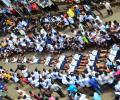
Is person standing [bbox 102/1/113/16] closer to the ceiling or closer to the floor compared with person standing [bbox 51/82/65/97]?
closer to the ceiling

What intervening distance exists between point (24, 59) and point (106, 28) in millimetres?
8603

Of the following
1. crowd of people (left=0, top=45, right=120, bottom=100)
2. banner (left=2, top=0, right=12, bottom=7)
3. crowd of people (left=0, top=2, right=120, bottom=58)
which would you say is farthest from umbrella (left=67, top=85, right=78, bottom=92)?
banner (left=2, top=0, right=12, bottom=7)

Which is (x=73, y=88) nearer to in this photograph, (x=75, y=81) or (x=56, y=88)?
(x=75, y=81)

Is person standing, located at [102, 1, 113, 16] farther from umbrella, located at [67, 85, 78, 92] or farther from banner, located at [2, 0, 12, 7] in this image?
banner, located at [2, 0, 12, 7]

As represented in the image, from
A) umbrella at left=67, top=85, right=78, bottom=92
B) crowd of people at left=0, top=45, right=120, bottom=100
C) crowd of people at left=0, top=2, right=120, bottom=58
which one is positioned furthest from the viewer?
crowd of people at left=0, top=2, right=120, bottom=58

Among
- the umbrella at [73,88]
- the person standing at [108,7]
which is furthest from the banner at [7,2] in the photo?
the umbrella at [73,88]

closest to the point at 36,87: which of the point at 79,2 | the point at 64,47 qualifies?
the point at 64,47

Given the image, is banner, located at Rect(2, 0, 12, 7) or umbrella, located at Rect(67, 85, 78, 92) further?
banner, located at Rect(2, 0, 12, 7)

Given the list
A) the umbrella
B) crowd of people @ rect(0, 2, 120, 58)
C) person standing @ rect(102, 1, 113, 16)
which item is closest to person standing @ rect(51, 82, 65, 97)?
the umbrella

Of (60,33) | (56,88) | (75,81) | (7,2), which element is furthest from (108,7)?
(7,2)

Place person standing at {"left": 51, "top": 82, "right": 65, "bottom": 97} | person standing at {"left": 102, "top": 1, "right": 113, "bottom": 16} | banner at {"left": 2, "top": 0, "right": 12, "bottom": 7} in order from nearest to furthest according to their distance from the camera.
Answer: person standing at {"left": 51, "top": 82, "right": 65, "bottom": 97}
person standing at {"left": 102, "top": 1, "right": 113, "bottom": 16}
banner at {"left": 2, "top": 0, "right": 12, "bottom": 7}

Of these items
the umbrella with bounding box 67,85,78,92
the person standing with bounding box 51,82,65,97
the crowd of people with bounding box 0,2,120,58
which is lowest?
the umbrella with bounding box 67,85,78,92

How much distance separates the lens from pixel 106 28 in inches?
1150

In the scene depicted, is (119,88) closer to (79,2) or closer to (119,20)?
(119,20)
